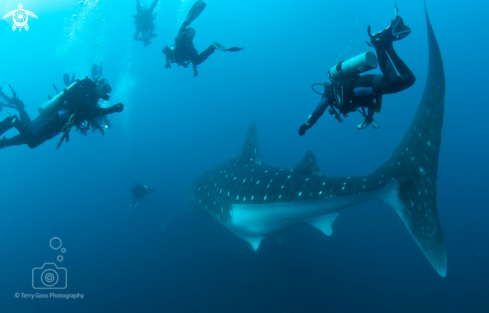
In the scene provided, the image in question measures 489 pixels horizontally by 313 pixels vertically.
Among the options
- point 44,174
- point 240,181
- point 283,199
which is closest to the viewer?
point 283,199

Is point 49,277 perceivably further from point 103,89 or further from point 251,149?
point 251,149

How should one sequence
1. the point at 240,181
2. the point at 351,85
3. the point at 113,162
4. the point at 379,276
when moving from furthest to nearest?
the point at 113,162 < the point at 379,276 < the point at 240,181 < the point at 351,85

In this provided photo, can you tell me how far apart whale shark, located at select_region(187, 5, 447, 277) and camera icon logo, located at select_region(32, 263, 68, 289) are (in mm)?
12121

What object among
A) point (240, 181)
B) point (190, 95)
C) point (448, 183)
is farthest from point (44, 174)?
point (448, 183)

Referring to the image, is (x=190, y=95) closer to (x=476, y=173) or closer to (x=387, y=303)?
(x=387, y=303)

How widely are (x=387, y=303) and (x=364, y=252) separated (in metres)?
2.44

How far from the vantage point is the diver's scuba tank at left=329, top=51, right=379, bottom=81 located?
11.2ft

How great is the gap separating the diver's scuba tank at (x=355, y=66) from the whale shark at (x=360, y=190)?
0.74 meters

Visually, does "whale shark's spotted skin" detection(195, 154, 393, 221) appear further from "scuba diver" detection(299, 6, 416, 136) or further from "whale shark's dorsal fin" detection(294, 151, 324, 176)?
"scuba diver" detection(299, 6, 416, 136)

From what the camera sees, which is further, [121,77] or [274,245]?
[121,77]

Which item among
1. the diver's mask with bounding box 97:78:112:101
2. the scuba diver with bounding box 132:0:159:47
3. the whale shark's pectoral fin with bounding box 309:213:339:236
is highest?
the scuba diver with bounding box 132:0:159:47

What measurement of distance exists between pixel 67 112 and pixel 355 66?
20.4 feet

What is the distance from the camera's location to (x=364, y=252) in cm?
1248

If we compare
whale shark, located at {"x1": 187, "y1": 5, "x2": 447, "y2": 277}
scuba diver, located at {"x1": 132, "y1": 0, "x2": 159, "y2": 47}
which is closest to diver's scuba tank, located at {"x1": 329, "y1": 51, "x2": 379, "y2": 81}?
whale shark, located at {"x1": 187, "y1": 5, "x2": 447, "y2": 277}
